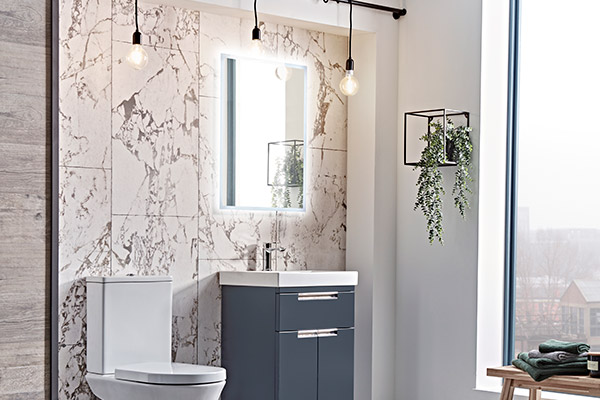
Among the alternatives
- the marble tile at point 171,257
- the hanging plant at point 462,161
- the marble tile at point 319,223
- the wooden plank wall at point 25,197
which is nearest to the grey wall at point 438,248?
the hanging plant at point 462,161

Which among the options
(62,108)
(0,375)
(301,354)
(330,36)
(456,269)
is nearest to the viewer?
(0,375)

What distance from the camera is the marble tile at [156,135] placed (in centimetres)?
430

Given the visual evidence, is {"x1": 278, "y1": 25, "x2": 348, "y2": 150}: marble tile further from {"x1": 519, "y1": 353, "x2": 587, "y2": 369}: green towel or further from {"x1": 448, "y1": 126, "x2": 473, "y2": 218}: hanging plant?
{"x1": 519, "y1": 353, "x2": 587, "y2": 369}: green towel

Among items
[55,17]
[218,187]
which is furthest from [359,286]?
[55,17]

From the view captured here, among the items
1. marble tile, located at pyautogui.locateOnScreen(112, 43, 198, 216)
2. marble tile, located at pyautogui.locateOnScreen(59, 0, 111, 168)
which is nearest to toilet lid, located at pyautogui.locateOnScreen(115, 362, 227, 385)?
marble tile, located at pyautogui.locateOnScreen(112, 43, 198, 216)

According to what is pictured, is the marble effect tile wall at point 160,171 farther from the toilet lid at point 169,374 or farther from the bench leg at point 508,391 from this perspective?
the bench leg at point 508,391

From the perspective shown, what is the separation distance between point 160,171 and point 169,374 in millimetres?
1136

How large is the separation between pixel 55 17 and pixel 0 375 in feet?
→ 5.12

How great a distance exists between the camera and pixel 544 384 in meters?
3.82

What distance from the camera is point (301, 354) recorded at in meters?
4.38

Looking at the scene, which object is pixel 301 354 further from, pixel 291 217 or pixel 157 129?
pixel 157 129

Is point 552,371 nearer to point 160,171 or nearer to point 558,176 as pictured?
point 558,176

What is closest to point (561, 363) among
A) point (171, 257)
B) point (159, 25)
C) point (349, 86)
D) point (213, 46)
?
point (349, 86)

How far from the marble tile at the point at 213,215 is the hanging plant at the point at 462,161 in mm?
1118
